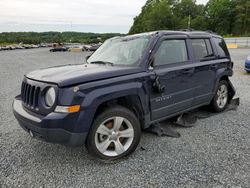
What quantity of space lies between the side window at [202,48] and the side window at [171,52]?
307 mm

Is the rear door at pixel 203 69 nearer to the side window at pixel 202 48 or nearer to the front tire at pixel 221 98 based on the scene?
the side window at pixel 202 48

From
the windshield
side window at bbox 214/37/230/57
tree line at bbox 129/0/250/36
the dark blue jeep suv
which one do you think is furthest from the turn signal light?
tree line at bbox 129/0/250/36

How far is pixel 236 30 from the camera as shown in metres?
67.2

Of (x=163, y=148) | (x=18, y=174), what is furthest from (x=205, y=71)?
(x=18, y=174)

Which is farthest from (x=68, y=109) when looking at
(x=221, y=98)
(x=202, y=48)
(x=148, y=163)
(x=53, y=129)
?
(x=221, y=98)

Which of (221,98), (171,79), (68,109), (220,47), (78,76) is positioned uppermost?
(220,47)

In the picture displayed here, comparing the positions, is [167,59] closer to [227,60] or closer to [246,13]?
[227,60]

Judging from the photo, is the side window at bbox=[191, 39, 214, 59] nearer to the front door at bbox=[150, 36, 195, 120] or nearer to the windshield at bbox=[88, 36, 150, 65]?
the front door at bbox=[150, 36, 195, 120]

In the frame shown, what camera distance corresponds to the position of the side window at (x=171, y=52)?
349 centimetres

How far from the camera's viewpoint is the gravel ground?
8.53 feet

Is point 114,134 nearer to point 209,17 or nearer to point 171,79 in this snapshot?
point 171,79

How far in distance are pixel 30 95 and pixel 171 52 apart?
230 cm

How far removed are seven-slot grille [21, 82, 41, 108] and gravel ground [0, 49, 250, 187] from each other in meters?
0.82

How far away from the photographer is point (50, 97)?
2711mm
